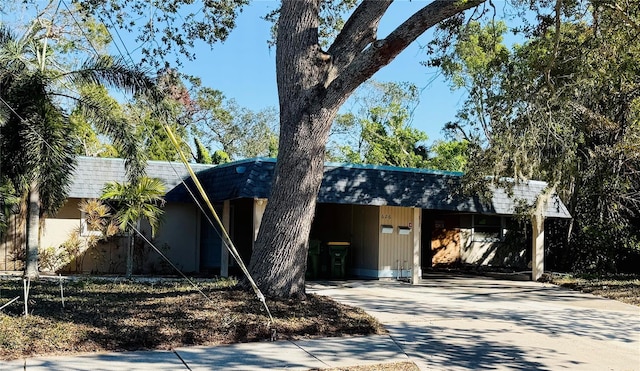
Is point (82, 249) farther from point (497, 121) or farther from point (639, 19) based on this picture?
point (639, 19)

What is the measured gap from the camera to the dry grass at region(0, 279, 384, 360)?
7328 millimetres

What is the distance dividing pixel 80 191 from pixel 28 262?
11.5ft

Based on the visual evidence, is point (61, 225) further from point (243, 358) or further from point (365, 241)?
point (243, 358)

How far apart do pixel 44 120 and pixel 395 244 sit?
31.9 feet

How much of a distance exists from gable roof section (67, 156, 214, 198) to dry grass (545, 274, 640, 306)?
1110 cm

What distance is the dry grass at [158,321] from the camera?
7.33 metres

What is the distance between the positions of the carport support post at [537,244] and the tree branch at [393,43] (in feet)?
33.6

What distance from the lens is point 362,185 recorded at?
52.0 feet

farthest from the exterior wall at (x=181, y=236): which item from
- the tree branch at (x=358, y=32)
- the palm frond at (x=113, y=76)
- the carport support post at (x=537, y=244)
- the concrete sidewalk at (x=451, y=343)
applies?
the carport support post at (x=537, y=244)

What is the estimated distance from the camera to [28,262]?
14.0 meters

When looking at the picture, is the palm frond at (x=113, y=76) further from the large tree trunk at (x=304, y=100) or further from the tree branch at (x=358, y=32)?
the tree branch at (x=358, y=32)

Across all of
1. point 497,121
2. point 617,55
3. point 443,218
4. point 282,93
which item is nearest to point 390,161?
point 443,218

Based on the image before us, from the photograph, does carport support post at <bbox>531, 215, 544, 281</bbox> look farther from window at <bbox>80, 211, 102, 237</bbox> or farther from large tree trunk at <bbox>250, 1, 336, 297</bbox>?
window at <bbox>80, 211, 102, 237</bbox>

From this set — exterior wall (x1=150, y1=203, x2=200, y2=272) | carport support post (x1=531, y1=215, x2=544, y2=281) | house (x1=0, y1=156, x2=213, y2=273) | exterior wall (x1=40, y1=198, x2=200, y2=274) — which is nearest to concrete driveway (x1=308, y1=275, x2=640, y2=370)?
carport support post (x1=531, y1=215, x2=544, y2=281)
